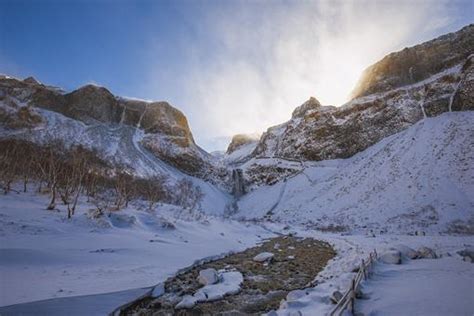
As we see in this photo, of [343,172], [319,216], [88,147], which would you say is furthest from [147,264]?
[88,147]

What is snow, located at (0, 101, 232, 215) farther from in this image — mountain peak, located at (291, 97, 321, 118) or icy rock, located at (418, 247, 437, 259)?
icy rock, located at (418, 247, 437, 259)

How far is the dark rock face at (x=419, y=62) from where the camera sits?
73250 mm

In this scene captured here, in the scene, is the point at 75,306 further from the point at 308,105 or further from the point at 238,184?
the point at 308,105

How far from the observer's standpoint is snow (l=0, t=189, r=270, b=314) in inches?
381

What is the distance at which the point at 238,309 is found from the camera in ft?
32.0

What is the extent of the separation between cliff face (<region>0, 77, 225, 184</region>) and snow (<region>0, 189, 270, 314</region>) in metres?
71.6

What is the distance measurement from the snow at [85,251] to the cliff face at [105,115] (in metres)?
71.6

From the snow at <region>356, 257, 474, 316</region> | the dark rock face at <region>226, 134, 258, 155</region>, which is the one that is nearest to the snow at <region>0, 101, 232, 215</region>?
the snow at <region>356, 257, 474, 316</region>

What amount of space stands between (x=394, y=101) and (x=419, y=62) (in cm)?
2241

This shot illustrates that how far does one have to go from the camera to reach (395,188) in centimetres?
4419

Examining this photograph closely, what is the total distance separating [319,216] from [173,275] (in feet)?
136

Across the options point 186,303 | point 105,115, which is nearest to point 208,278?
point 186,303

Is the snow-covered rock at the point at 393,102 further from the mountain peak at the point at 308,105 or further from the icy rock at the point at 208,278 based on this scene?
the icy rock at the point at 208,278

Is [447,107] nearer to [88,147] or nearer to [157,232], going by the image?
[157,232]
